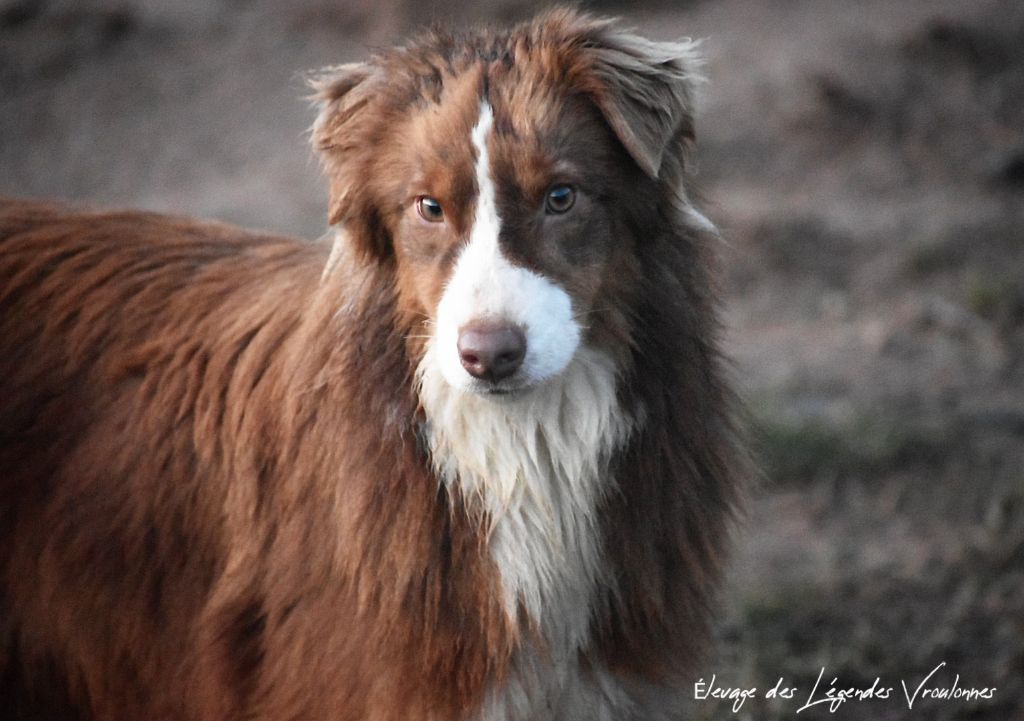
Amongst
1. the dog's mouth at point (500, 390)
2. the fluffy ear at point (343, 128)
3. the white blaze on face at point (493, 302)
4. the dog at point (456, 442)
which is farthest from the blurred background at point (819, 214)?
the dog's mouth at point (500, 390)

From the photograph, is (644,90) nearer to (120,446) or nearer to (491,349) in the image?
(491,349)

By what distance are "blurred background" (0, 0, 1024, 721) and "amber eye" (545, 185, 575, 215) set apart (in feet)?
2.75

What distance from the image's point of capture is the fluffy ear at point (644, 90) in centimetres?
346

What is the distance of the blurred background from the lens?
18.0ft

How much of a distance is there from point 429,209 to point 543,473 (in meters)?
0.80

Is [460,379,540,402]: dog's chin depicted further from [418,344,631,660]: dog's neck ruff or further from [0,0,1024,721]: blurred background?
[0,0,1024,721]: blurred background

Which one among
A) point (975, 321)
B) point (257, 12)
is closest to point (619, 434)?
point (975, 321)

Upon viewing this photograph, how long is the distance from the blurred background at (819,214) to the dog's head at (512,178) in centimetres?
47

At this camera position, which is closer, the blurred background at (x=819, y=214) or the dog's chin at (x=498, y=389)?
the dog's chin at (x=498, y=389)

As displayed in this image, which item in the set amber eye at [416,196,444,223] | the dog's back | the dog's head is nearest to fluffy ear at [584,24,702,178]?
the dog's head

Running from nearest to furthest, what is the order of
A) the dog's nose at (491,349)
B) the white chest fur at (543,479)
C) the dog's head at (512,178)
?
the dog's nose at (491,349) → the dog's head at (512,178) → the white chest fur at (543,479)

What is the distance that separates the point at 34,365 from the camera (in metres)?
4.20

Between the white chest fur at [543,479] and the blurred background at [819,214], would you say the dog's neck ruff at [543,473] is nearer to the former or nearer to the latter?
the white chest fur at [543,479]

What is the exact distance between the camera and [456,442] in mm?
3600
